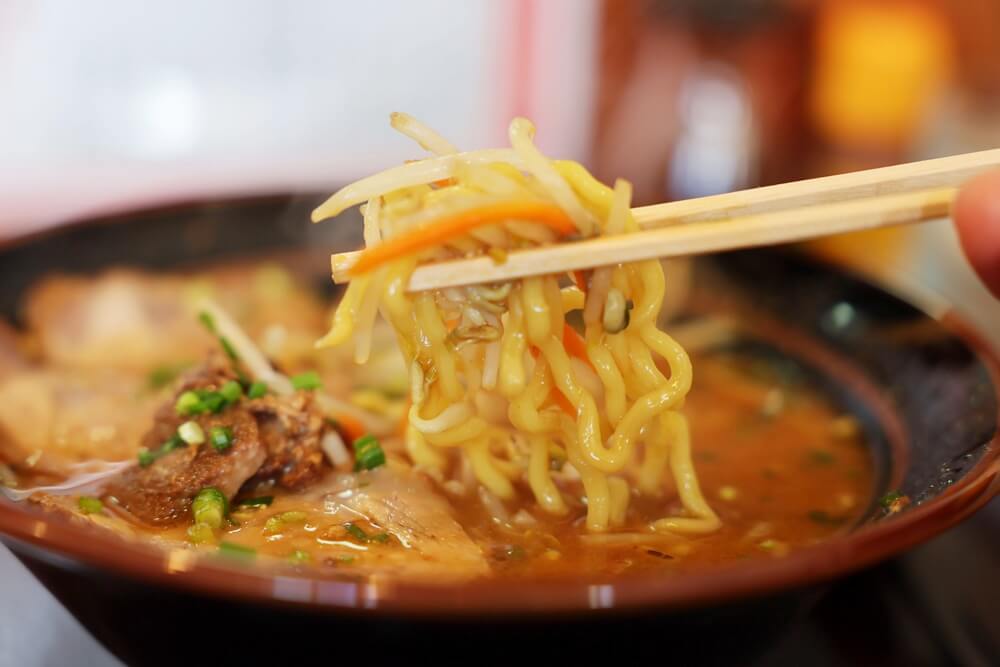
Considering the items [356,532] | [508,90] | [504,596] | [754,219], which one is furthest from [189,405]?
[508,90]

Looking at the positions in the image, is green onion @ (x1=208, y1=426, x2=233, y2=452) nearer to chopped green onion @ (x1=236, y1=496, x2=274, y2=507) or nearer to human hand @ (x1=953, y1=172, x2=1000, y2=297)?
chopped green onion @ (x1=236, y1=496, x2=274, y2=507)

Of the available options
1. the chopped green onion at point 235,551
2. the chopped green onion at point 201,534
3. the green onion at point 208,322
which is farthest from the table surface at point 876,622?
the green onion at point 208,322

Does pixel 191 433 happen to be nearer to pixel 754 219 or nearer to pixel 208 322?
pixel 208 322

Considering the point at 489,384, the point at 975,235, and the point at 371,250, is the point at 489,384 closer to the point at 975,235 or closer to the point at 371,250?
the point at 371,250

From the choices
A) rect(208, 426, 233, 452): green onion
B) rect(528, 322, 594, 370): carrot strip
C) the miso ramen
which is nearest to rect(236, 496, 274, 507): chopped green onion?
the miso ramen

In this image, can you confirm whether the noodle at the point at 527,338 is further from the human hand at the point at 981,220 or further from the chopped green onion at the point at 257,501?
the human hand at the point at 981,220
